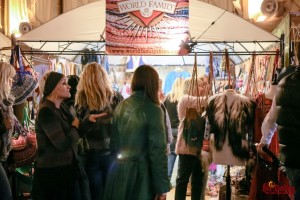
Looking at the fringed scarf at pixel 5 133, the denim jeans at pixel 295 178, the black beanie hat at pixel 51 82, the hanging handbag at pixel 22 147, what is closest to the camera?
the denim jeans at pixel 295 178

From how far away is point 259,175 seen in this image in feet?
13.2

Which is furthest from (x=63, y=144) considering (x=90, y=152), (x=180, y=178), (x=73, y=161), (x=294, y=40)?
(x=294, y=40)

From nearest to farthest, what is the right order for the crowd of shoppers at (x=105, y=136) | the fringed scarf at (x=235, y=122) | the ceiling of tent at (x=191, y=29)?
1. the crowd of shoppers at (x=105, y=136)
2. the fringed scarf at (x=235, y=122)
3. the ceiling of tent at (x=191, y=29)

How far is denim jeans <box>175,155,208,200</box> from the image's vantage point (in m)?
4.79

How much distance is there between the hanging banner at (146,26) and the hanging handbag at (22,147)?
1303 mm

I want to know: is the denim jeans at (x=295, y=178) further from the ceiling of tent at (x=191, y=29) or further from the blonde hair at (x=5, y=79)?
the blonde hair at (x=5, y=79)

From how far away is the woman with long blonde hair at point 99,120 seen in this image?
4.05 m

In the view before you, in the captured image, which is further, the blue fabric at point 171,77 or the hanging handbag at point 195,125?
the blue fabric at point 171,77

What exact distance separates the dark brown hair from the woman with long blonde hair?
0.85 metres

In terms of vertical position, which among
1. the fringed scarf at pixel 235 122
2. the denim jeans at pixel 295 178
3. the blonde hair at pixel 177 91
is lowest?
the denim jeans at pixel 295 178

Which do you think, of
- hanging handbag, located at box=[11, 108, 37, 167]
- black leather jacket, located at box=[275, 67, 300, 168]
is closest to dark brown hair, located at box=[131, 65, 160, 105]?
black leather jacket, located at box=[275, 67, 300, 168]

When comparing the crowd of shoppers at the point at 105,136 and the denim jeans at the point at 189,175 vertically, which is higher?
the crowd of shoppers at the point at 105,136

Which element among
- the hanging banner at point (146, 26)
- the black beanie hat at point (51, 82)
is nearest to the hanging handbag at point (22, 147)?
the black beanie hat at point (51, 82)

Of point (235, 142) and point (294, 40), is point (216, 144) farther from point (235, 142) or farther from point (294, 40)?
point (294, 40)
